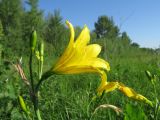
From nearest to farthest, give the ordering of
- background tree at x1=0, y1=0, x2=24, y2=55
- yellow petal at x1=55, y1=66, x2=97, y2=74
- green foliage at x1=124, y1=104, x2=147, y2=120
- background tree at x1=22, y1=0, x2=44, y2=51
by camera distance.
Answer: yellow petal at x1=55, y1=66, x2=97, y2=74, green foliage at x1=124, y1=104, x2=147, y2=120, background tree at x1=22, y1=0, x2=44, y2=51, background tree at x1=0, y1=0, x2=24, y2=55

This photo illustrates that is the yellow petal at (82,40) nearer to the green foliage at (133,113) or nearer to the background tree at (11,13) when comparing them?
the green foliage at (133,113)

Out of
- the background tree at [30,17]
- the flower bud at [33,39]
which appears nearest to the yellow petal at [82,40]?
the flower bud at [33,39]

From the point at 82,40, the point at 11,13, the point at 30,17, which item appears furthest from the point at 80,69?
the point at 11,13

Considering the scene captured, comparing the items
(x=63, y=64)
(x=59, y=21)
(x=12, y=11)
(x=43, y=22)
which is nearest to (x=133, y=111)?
(x=63, y=64)

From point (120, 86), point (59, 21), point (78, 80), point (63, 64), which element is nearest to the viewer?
point (63, 64)

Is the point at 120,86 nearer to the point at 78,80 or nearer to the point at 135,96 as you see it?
the point at 135,96

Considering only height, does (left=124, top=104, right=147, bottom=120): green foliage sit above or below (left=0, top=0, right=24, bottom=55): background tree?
below

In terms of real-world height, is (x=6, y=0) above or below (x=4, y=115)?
above

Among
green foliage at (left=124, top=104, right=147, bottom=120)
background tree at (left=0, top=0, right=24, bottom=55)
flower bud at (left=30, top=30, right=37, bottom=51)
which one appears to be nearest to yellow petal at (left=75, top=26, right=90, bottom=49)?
flower bud at (left=30, top=30, right=37, bottom=51)

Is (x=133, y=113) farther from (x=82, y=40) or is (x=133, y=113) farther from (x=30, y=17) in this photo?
(x=30, y=17)

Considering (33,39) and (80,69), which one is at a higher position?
(33,39)

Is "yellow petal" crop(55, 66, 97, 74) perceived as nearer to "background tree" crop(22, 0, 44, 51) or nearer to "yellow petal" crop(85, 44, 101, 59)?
"yellow petal" crop(85, 44, 101, 59)
